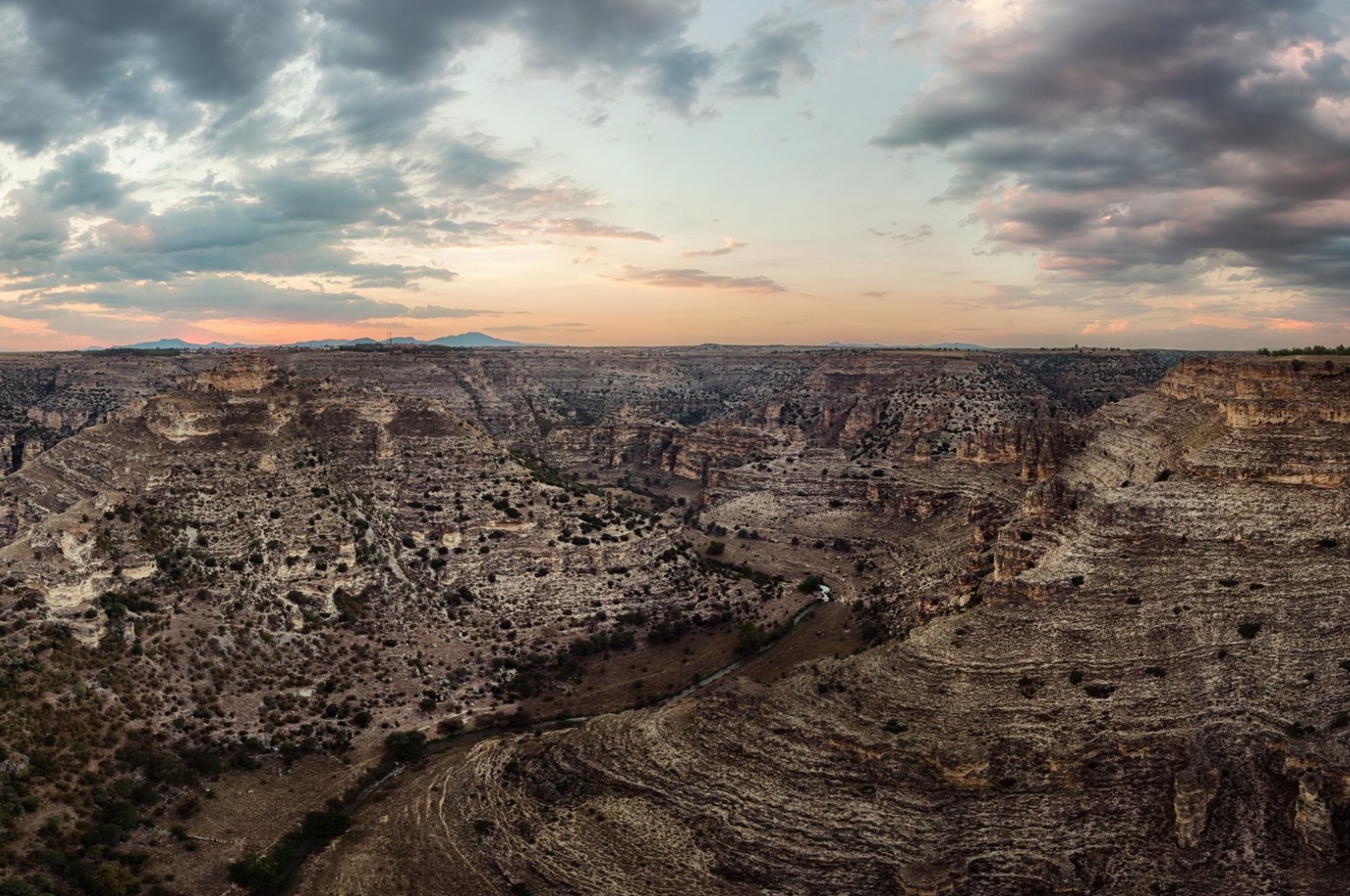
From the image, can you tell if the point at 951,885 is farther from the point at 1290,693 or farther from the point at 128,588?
the point at 128,588

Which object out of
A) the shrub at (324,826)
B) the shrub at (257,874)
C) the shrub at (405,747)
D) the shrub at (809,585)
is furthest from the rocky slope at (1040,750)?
the shrub at (809,585)

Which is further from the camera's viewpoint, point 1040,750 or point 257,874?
point 257,874

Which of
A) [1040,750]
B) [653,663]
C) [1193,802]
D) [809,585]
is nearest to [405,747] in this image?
[653,663]

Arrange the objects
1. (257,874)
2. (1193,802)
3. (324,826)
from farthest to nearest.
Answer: (324,826) → (257,874) → (1193,802)

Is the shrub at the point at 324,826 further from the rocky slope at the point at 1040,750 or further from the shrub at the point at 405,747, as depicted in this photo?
the shrub at the point at 405,747

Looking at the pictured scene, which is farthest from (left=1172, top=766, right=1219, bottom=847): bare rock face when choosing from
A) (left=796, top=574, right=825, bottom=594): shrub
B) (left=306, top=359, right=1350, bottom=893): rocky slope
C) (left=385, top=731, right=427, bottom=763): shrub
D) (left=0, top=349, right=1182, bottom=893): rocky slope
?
(left=796, top=574, right=825, bottom=594): shrub

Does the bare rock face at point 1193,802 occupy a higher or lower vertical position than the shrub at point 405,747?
higher

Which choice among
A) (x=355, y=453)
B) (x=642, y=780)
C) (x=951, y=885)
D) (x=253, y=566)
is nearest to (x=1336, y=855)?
(x=951, y=885)

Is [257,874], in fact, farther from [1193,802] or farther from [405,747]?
[1193,802]

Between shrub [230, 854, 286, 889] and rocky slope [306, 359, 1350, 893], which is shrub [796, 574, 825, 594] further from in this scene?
shrub [230, 854, 286, 889]
